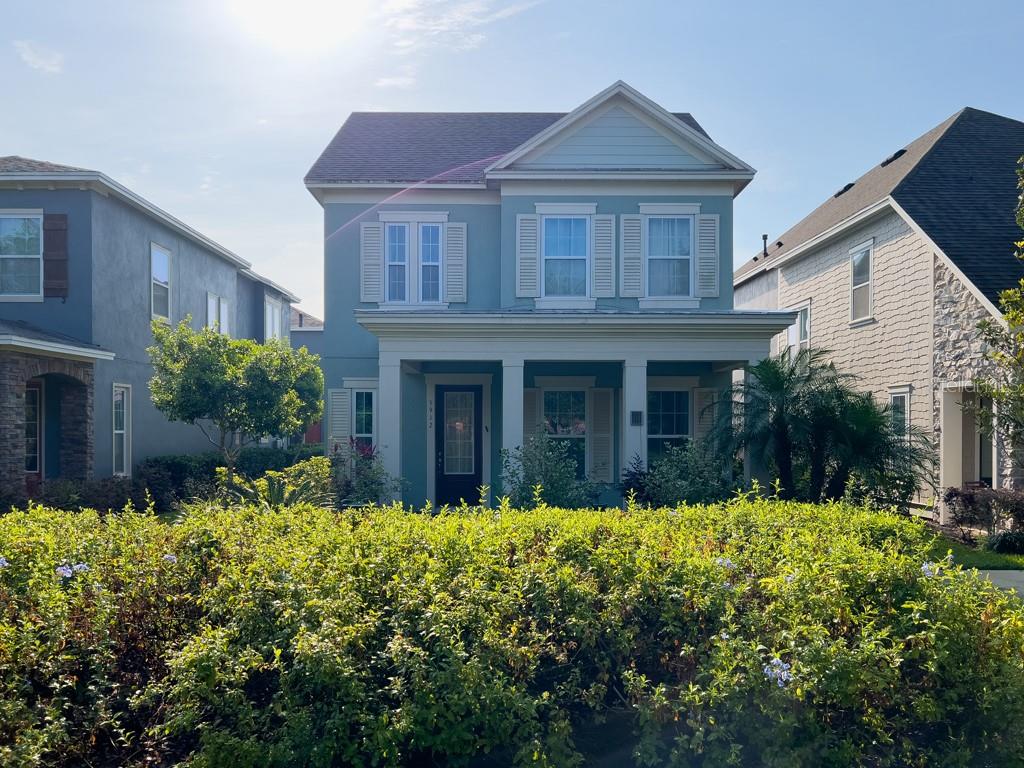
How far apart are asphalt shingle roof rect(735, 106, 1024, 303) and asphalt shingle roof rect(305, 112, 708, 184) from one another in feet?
15.2

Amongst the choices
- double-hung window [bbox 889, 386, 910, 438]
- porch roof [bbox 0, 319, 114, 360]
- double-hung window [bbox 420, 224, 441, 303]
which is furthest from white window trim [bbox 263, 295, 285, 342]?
double-hung window [bbox 889, 386, 910, 438]

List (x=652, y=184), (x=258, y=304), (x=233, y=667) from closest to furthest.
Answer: (x=233, y=667) → (x=652, y=184) → (x=258, y=304)

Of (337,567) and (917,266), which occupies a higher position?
(917,266)

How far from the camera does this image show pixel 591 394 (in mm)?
16062

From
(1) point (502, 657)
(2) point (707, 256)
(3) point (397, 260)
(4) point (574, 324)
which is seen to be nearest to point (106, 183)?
(3) point (397, 260)

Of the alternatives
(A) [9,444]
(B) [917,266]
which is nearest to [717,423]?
(B) [917,266]

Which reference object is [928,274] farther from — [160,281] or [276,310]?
[276,310]

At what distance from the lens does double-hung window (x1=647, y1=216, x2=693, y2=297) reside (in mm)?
15281

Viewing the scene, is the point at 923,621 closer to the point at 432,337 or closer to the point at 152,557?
the point at 152,557

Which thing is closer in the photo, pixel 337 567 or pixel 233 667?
pixel 233 667

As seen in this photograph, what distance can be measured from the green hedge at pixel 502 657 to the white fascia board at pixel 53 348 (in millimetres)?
9723

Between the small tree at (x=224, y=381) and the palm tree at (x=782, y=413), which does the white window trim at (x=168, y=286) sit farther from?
the palm tree at (x=782, y=413)

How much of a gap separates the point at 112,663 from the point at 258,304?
24322 mm

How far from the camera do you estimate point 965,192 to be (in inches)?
630
